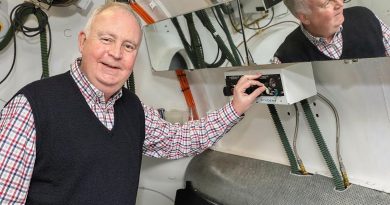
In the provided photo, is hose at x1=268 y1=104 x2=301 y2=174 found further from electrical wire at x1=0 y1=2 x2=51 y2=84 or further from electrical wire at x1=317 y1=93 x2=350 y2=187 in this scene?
electrical wire at x1=0 y1=2 x2=51 y2=84

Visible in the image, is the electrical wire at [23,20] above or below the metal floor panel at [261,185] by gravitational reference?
above

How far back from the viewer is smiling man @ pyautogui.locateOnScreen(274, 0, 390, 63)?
37.7 inches

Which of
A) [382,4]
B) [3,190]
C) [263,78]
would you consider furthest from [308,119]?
[3,190]

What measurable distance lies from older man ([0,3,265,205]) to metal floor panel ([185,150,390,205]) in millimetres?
598

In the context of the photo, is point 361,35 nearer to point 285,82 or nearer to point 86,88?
point 285,82

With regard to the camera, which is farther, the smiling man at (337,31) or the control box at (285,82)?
the control box at (285,82)

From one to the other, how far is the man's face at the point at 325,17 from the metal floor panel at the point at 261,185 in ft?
2.27

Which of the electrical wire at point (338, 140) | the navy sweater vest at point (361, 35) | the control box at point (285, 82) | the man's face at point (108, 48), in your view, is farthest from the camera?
the electrical wire at point (338, 140)

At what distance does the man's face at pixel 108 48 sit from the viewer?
3.65ft

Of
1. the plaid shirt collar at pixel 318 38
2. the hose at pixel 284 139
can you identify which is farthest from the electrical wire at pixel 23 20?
the plaid shirt collar at pixel 318 38

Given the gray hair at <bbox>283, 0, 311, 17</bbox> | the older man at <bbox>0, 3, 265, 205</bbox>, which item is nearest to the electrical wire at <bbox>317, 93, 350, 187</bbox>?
the gray hair at <bbox>283, 0, 311, 17</bbox>

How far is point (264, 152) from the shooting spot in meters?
1.81

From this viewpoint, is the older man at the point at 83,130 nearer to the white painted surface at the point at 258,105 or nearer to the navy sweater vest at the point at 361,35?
the white painted surface at the point at 258,105

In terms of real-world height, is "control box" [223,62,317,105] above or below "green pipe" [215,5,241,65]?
below
